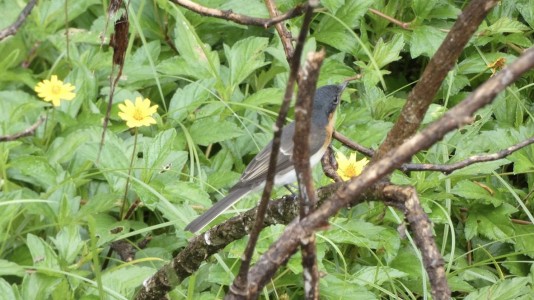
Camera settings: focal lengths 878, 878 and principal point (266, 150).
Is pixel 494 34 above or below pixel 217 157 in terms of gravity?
above

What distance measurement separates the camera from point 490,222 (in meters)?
4.17

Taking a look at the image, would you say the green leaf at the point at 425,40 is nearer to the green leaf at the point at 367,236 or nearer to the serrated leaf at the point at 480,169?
the serrated leaf at the point at 480,169

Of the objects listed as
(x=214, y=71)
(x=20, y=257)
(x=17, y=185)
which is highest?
(x=214, y=71)

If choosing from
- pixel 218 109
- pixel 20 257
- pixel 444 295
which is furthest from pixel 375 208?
pixel 444 295

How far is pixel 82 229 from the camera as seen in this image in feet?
14.0

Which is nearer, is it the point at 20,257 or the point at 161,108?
the point at 20,257

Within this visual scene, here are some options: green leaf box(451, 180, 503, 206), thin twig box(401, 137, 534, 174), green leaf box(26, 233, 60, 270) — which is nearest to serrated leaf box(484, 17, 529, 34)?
green leaf box(451, 180, 503, 206)

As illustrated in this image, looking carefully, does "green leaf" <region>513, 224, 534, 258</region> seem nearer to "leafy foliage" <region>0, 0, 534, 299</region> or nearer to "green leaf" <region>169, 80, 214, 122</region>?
"leafy foliage" <region>0, 0, 534, 299</region>

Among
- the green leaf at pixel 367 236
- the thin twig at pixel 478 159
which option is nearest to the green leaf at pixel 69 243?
the green leaf at pixel 367 236

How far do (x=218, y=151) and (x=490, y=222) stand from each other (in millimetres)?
1529

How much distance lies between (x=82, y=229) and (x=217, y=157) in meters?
0.80

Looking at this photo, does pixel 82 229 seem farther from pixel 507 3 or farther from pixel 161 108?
pixel 507 3

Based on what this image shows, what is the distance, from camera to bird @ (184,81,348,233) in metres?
3.43

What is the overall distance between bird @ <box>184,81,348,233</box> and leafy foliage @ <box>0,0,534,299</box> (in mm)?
163
